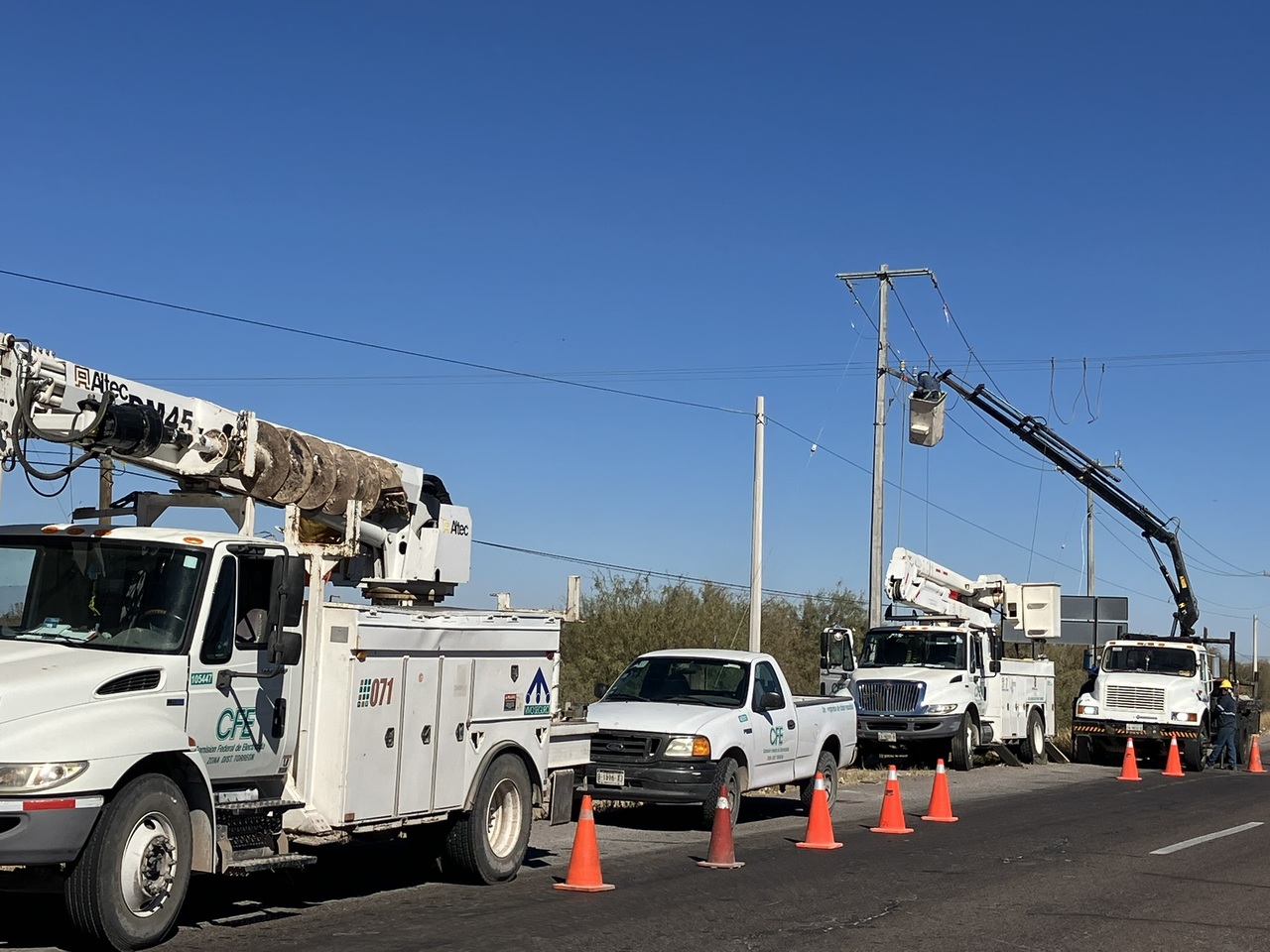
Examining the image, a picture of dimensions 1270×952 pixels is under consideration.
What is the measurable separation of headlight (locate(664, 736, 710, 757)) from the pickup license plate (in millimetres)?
512

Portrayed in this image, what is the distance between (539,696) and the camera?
11.8 metres

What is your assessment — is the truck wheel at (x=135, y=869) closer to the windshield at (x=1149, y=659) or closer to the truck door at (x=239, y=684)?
the truck door at (x=239, y=684)

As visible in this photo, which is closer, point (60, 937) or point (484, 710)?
point (60, 937)

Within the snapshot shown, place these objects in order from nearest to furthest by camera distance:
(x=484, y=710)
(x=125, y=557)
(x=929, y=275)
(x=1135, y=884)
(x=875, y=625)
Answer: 1. (x=125, y=557)
2. (x=484, y=710)
3. (x=1135, y=884)
4. (x=875, y=625)
5. (x=929, y=275)

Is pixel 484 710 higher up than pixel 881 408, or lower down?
lower down

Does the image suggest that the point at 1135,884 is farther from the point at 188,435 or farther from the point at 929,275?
the point at 929,275

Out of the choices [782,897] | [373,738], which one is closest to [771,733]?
[782,897]

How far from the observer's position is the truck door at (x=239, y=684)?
8578 millimetres

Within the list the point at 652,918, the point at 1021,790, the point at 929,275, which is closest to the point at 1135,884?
the point at 652,918

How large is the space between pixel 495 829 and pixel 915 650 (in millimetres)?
17097

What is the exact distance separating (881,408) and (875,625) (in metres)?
5.77

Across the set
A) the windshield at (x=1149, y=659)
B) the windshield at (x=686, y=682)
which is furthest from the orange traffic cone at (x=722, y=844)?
the windshield at (x=1149, y=659)

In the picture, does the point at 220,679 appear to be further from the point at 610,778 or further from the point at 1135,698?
the point at 1135,698

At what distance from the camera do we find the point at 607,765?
49.5ft
